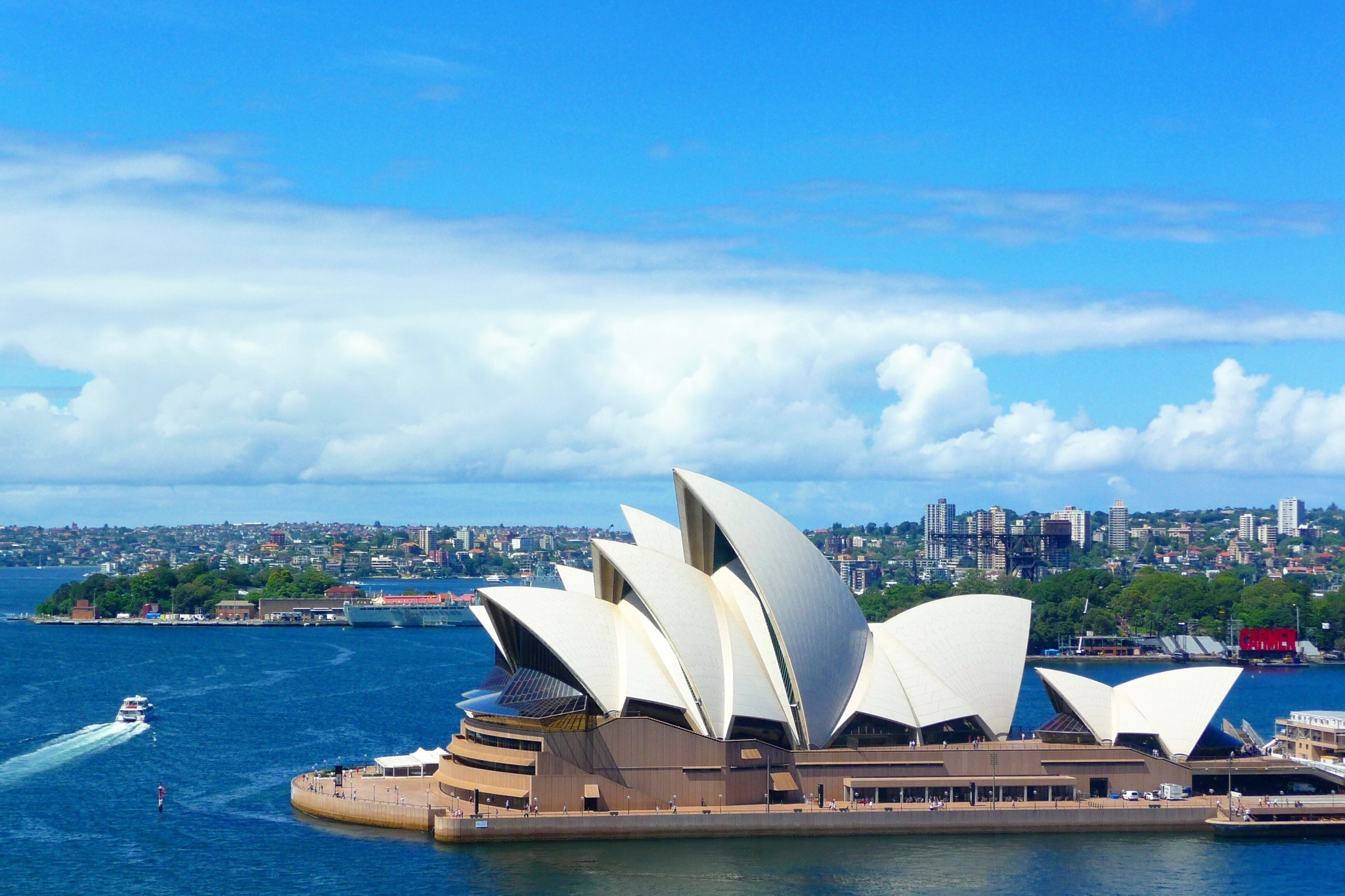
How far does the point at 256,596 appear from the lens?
17225cm

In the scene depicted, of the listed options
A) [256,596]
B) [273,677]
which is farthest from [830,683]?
→ [256,596]

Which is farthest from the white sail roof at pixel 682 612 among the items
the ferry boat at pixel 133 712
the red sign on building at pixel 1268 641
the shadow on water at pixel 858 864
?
the red sign on building at pixel 1268 641

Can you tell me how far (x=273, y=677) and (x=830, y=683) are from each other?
5538 centimetres

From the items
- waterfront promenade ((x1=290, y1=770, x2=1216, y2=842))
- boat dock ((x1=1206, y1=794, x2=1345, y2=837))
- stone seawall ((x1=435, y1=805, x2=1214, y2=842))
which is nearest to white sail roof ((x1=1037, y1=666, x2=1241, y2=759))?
waterfront promenade ((x1=290, y1=770, x2=1216, y2=842))

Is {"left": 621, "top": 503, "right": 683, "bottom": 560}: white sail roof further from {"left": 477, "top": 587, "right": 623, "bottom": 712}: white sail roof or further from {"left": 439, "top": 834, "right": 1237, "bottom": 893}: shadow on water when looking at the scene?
{"left": 439, "top": 834, "right": 1237, "bottom": 893}: shadow on water

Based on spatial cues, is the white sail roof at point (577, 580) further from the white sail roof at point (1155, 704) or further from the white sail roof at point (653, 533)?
the white sail roof at point (1155, 704)

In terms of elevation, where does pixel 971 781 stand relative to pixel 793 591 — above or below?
below

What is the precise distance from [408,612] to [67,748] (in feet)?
326

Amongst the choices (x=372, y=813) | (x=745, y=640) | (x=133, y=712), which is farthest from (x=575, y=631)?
(x=133, y=712)

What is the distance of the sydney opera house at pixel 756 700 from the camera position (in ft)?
168

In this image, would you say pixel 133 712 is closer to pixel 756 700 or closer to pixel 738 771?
pixel 738 771

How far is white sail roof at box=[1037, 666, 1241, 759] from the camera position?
182 feet

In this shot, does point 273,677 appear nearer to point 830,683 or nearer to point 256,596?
point 830,683

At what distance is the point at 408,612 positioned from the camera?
543 ft
